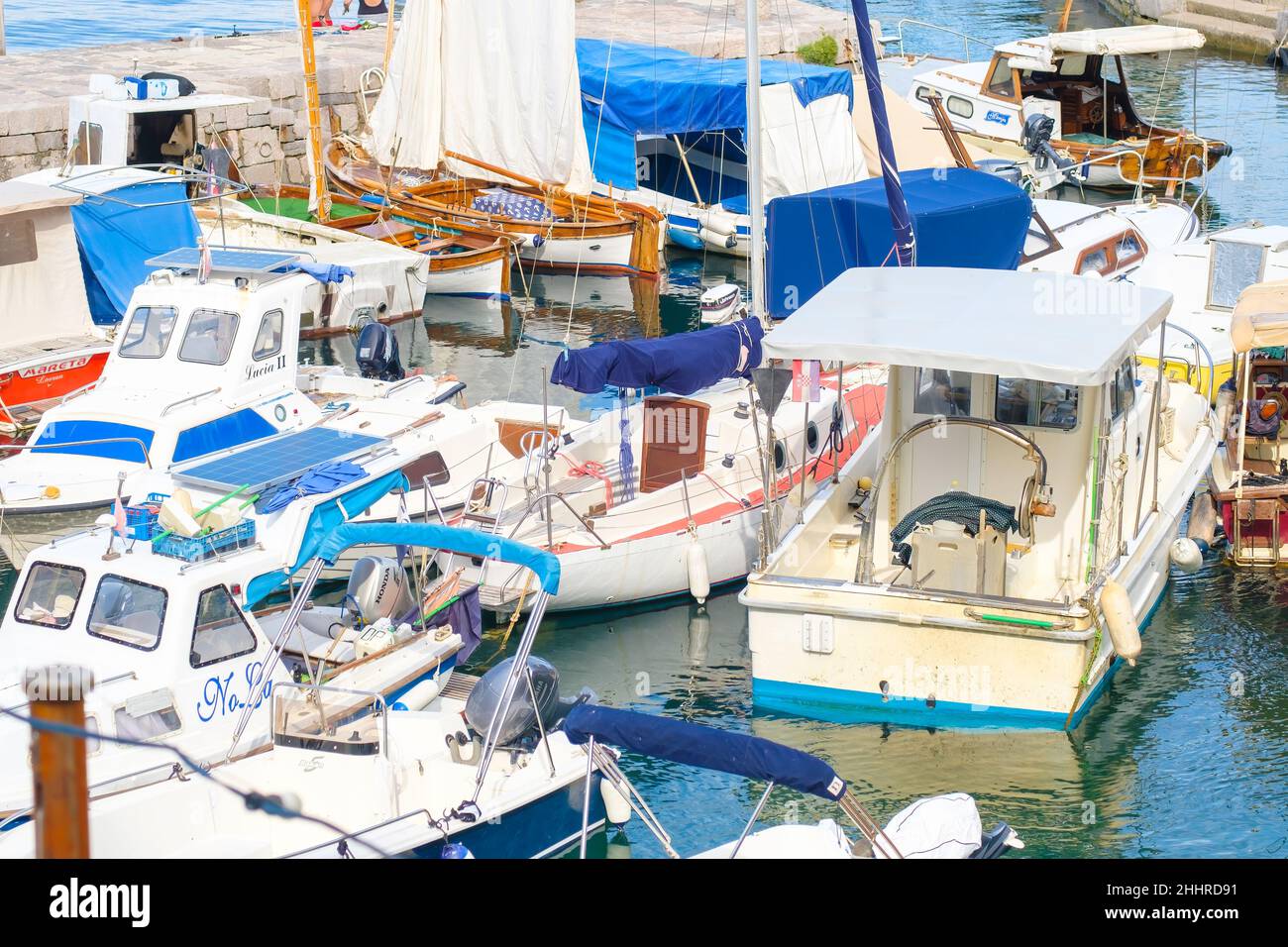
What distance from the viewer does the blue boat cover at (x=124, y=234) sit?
69.2ft

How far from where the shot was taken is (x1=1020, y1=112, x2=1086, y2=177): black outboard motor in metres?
A: 29.4

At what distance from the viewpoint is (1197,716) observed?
43.4 ft

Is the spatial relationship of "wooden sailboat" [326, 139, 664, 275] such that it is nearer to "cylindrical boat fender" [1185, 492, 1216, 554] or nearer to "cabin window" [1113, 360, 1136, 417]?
"cylindrical boat fender" [1185, 492, 1216, 554]

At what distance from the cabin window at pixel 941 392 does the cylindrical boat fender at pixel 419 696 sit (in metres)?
4.43

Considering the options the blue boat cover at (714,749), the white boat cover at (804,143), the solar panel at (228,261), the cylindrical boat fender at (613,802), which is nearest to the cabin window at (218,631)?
the cylindrical boat fender at (613,802)

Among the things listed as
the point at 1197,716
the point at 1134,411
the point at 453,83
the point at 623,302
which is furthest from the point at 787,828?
the point at 453,83

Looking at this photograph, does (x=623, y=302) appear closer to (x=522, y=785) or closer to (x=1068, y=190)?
(x=1068, y=190)

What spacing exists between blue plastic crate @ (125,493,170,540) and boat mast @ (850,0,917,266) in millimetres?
8411

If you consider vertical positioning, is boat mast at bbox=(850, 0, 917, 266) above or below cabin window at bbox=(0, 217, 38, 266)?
above

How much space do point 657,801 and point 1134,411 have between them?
543 cm

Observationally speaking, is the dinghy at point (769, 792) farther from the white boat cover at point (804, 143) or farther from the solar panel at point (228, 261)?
the white boat cover at point (804, 143)

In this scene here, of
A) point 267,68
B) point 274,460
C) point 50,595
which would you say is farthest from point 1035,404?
point 267,68

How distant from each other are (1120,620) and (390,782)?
551 cm

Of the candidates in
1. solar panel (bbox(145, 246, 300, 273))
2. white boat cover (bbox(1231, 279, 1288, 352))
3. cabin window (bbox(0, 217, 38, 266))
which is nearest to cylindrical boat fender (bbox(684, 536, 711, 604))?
white boat cover (bbox(1231, 279, 1288, 352))
